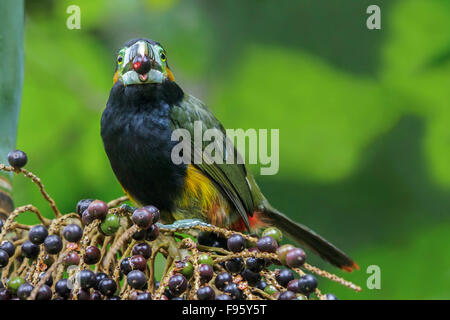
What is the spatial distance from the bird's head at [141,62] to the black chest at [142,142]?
103mm

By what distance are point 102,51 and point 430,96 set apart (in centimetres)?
142

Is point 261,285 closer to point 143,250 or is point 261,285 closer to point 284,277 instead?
point 284,277

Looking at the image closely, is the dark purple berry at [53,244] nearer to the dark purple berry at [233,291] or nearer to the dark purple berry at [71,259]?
the dark purple berry at [71,259]

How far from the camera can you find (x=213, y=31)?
2.92m

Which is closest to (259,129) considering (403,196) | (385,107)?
(385,107)

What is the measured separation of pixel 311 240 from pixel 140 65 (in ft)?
3.03

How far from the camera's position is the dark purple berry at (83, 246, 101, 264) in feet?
3.66

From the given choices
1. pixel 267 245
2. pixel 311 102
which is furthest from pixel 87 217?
pixel 311 102

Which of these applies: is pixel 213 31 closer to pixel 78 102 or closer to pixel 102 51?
pixel 102 51

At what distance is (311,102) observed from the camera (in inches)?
104

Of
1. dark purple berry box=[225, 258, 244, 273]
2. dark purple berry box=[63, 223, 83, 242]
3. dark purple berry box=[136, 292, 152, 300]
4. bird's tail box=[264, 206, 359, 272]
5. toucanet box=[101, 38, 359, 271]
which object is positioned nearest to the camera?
dark purple berry box=[136, 292, 152, 300]

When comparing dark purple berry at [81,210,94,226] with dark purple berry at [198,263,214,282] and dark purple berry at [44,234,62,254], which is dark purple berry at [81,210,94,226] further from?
dark purple berry at [198,263,214,282]

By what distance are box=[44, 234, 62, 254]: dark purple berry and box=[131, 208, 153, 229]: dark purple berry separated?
0.17m

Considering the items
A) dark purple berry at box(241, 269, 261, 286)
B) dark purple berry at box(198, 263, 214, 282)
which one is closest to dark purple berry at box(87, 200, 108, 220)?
dark purple berry at box(198, 263, 214, 282)
